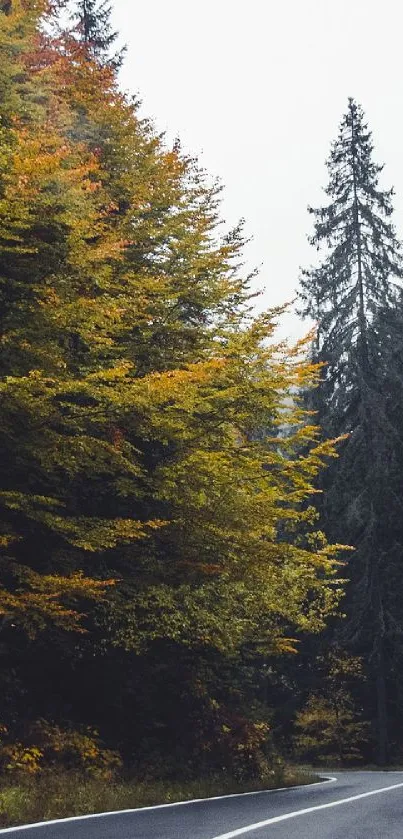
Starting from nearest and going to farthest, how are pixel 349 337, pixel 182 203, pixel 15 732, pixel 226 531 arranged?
pixel 15 732 → pixel 226 531 → pixel 182 203 → pixel 349 337

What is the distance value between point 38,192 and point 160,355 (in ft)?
14.7

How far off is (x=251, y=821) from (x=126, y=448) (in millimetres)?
5292

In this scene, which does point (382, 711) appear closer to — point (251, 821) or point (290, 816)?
point (290, 816)

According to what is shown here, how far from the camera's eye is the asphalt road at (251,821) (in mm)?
9227

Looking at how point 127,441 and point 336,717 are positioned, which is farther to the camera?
point 336,717

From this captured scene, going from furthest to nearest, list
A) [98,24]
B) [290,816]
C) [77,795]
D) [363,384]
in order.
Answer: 1. [363,384]
2. [98,24]
3. [77,795]
4. [290,816]

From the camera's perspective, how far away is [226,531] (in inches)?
595

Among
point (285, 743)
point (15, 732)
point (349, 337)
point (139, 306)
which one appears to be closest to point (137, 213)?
point (139, 306)

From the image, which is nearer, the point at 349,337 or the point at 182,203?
the point at 182,203

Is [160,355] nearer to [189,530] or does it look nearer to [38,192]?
[189,530]

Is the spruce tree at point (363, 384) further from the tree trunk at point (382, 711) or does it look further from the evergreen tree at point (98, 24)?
the evergreen tree at point (98, 24)

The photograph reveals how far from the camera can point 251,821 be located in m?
10.7

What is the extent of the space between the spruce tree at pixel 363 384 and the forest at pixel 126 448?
10.8 metres

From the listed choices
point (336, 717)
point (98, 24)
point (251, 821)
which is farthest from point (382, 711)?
point (98, 24)
